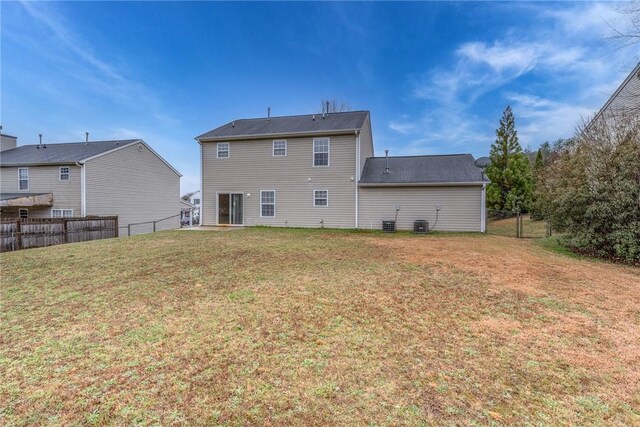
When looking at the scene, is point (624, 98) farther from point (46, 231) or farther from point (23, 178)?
point (23, 178)

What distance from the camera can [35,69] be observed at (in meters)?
13.4

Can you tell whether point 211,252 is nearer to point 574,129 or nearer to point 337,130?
point 337,130

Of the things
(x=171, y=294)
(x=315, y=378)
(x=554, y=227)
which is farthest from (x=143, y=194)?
(x=554, y=227)

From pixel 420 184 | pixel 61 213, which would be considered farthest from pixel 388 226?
pixel 61 213

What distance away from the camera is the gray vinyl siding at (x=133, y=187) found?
1750 centimetres

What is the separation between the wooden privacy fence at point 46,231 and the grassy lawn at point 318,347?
678cm

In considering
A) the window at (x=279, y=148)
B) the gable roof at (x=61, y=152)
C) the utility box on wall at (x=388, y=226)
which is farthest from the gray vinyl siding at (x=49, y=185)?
the utility box on wall at (x=388, y=226)

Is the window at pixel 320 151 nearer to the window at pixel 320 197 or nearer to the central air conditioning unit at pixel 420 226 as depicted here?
the window at pixel 320 197

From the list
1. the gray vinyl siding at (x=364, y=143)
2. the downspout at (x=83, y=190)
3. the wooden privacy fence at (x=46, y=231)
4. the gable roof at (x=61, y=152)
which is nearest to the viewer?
the wooden privacy fence at (x=46, y=231)

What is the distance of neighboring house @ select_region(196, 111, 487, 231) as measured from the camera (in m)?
14.0

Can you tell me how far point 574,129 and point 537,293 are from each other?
31.1ft

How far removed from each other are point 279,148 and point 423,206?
27.2 ft

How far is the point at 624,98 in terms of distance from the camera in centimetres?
1195

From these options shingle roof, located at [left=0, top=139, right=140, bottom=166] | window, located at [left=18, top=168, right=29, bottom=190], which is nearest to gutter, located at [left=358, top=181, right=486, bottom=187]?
shingle roof, located at [left=0, top=139, right=140, bottom=166]
